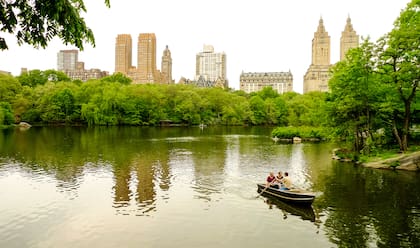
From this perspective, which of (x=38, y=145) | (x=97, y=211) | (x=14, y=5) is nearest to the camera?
(x=14, y=5)

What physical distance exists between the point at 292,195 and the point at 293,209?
33.8 inches

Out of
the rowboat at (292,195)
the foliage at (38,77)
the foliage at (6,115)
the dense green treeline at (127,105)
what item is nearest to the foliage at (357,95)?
the rowboat at (292,195)

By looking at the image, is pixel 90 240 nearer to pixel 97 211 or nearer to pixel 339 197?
pixel 97 211

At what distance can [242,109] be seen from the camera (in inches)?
4820

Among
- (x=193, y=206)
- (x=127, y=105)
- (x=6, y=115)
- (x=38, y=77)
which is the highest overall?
(x=38, y=77)

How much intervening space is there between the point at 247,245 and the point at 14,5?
12.3 metres

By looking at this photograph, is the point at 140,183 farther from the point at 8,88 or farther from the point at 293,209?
the point at 8,88

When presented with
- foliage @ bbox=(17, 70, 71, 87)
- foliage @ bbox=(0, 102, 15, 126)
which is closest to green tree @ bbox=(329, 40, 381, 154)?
foliage @ bbox=(0, 102, 15, 126)

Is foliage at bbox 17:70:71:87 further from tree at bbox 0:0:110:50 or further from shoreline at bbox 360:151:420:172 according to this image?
tree at bbox 0:0:110:50

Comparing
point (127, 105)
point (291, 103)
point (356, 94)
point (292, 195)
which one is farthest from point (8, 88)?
point (292, 195)

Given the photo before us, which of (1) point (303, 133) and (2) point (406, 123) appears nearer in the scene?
(2) point (406, 123)

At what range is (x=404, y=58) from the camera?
3441 cm

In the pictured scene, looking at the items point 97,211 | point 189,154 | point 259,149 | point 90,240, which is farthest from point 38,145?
point 90,240

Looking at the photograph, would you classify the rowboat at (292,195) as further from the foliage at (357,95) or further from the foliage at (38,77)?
the foliage at (38,77)
